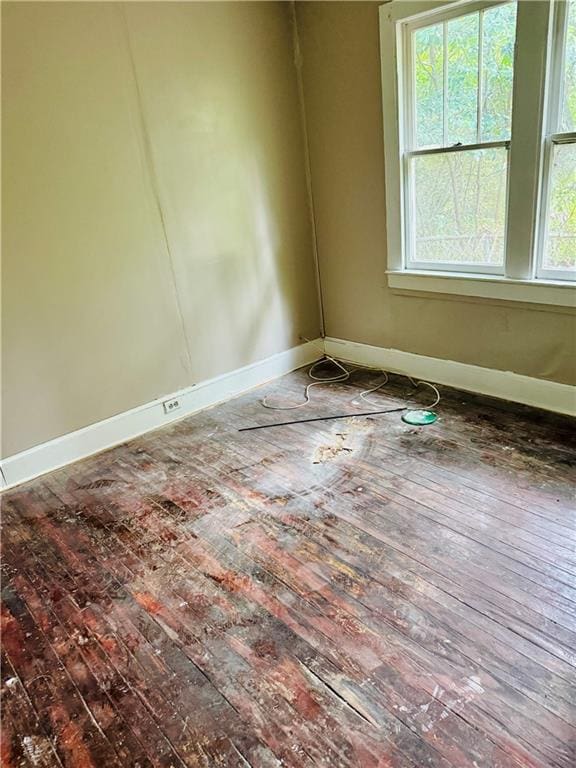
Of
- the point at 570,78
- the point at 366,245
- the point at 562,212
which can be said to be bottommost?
the point at 366,245

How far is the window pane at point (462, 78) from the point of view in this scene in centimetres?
264

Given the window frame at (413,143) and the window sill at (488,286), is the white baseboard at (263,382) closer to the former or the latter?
the window sill at (488,286)

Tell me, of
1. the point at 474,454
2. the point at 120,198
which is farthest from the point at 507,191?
the point at 120,198

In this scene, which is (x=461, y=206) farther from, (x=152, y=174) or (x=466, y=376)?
(x=152, y=174)

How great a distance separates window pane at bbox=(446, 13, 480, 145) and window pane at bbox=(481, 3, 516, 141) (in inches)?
2.2

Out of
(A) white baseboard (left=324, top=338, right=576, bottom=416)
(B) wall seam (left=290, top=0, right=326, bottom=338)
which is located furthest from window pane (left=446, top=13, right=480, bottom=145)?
(A) white baseboard (left=324, top=338, right=576, bottom=416)

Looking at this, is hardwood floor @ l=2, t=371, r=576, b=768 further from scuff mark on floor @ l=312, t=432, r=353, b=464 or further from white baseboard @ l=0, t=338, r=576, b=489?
white baseboard @ l=0, t=338, r=576, b=489

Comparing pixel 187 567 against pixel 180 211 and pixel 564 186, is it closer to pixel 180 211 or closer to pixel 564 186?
pixel 180 211

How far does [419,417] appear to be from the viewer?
2.96 metres

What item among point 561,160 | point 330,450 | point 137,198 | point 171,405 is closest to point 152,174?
point 137,198

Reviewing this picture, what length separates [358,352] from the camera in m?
3.88

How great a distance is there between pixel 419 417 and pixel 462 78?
1869 millimetres

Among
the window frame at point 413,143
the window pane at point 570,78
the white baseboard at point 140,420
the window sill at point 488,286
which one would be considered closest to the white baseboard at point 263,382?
the white baseboard at point 140,420

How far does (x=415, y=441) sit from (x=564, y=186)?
4.89 feet
